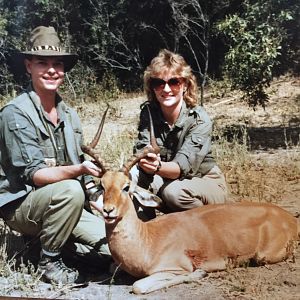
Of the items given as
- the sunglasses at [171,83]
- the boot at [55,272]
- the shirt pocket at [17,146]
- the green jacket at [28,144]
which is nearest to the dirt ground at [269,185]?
the boot at [55,272]

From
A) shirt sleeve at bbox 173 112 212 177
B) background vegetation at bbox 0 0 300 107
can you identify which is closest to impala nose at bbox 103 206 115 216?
shirt sleeve at bbox 173 112 212 177

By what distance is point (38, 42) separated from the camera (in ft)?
17.5

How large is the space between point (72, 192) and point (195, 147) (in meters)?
1.23

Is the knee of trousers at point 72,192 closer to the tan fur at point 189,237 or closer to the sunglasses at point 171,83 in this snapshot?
the tan fur at point 189,237

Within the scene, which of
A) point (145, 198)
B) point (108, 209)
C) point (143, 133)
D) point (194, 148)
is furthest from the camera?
point (143, 133)

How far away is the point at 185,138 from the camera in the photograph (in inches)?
219

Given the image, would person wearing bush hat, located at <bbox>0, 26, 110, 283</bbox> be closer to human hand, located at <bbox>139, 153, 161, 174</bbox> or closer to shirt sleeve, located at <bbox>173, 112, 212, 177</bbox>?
human hand, located at <bbox>139, 153, 161, 174</bbox>

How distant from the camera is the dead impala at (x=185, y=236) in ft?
15.4

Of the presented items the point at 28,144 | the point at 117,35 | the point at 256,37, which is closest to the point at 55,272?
the point at 28,144

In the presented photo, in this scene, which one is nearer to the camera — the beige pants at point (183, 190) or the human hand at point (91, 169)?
the human hand at point (91, 169)

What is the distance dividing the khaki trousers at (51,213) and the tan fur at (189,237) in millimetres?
312

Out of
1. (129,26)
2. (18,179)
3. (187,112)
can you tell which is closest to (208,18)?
(129,26)

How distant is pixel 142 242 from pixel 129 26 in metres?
14.1

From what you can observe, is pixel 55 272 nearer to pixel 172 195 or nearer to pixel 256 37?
pixel 172 195
